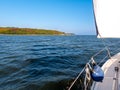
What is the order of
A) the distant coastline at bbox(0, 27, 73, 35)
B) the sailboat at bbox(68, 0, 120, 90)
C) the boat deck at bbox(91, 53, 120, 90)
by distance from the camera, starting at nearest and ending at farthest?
the boat deck at bbox(91, 53, 120, 90), the sailboat at bbox(68, 0, 120, 90), the distant coastline at bbox(0, 27, 73, 35)

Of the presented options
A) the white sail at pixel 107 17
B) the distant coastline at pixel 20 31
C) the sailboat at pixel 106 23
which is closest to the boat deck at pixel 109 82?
the sailboat at pixel 106 23

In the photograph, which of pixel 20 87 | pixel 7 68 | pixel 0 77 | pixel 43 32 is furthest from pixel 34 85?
pixel 43 32

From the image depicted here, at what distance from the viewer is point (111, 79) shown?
19.7ft

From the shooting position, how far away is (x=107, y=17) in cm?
578

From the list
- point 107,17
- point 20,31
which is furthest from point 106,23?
point 20,31

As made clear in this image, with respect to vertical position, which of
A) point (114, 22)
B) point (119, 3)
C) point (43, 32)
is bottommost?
point (43, 32)

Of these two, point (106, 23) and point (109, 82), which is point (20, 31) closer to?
point (106, 23)

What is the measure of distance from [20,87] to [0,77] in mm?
2129

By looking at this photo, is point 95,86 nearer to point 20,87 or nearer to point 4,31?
point 20,87

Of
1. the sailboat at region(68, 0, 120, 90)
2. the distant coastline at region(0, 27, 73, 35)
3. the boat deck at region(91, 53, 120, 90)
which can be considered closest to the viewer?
the boat deck at region(91, 53, 120, 90)

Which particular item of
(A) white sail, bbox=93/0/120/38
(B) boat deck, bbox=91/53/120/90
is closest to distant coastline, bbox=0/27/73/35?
(B) boat deck, bbox=91/53/120/90

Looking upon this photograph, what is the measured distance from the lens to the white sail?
221 inches

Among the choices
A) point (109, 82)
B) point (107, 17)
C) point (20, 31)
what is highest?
point (107, 17)

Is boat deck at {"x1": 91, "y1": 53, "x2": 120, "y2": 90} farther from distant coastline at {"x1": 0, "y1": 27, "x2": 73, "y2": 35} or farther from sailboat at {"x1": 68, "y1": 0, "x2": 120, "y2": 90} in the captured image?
distant coastline at {"x1": 0, "y1": 27, "x2": 73, "y2": 35}
